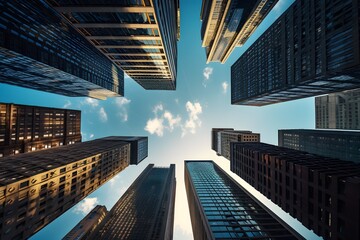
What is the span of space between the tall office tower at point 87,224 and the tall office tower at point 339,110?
192 m

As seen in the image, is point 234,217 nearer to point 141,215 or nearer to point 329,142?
point 141,215

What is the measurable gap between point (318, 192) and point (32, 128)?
122141 millimetres

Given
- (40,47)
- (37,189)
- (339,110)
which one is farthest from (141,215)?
(339,110)

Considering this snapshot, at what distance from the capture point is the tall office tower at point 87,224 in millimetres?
140788

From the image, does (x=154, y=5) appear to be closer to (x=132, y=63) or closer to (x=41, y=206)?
(x=132, y=63)

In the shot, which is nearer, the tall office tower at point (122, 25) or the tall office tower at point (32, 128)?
the tall office tower at point (122, 25)

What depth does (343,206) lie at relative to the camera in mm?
26656

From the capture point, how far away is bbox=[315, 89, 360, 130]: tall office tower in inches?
4046

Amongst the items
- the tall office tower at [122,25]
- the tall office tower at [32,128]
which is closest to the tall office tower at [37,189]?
the tall office tower at [122,25]

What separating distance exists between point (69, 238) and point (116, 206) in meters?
55.3

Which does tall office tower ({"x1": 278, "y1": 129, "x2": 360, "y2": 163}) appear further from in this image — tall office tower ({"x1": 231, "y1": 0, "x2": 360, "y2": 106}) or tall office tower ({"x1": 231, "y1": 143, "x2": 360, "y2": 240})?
tall office tower ({"x1": 231, "y1": 143, "x2": 360, "y2": 240})

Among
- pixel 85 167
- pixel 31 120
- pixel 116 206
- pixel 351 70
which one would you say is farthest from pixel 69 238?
pixel 351 70

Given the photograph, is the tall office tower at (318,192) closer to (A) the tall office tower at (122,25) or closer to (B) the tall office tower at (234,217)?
(B) the tall office tower at (234,217)

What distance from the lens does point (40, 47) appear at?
209 feet
